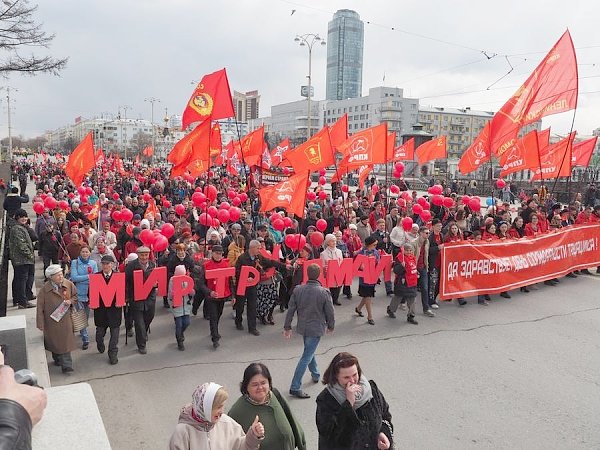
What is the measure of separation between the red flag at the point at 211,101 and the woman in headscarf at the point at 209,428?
344 inches

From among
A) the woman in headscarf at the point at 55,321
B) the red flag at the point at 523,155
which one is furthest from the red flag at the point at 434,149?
the woman in headscarf at the point at 55,321

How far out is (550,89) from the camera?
1080cm

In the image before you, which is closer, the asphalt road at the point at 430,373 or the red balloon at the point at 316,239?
the asphalt road at the point at 430,373

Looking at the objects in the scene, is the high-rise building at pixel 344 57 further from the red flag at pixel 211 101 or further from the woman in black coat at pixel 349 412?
the woman in black coat at pixel 349 412

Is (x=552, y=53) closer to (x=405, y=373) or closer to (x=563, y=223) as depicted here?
(x=563, y=223)

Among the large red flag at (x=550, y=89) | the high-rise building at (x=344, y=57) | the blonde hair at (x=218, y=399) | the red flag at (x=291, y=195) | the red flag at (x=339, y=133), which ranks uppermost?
the high-rise building at (x=344, y=57)

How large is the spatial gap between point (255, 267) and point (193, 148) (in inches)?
166

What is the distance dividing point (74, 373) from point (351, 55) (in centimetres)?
16162

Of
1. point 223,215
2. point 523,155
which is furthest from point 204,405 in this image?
point 523,155

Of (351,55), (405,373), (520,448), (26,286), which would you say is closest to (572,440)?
(520,448)

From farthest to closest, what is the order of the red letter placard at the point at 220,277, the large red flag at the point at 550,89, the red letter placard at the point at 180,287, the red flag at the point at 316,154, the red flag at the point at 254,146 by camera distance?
1. the red flag at the point at 254,146
2. the red flag at the point at 316,154
3. the large red flag at the point at 550,89
4. the red letter placard at the point at 220,277
5. the red letter placard at the point at 180,287

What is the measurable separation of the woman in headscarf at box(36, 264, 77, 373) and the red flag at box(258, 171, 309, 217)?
4.05 m

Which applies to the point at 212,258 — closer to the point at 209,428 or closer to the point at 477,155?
the point at 209,428

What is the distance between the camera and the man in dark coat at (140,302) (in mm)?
6773
